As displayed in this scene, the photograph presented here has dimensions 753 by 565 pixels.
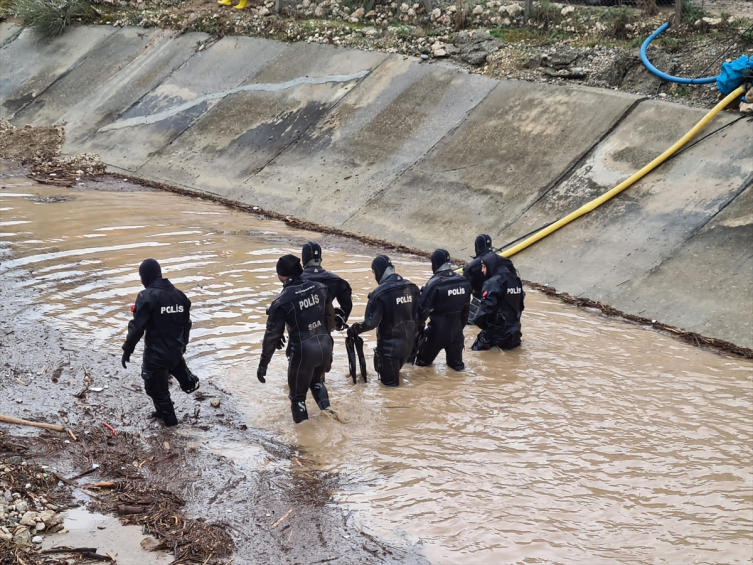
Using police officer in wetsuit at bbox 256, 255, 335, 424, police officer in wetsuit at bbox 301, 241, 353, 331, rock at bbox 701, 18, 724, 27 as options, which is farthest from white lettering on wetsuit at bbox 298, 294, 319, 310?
rock at bbox 701, 18, 724, 27

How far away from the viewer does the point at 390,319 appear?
889cm

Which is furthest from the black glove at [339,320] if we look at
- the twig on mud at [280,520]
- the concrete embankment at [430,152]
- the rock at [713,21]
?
the rock at [713,21]

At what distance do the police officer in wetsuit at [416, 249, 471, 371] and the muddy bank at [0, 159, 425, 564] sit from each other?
2.32m

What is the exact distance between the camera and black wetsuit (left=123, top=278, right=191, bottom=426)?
25.0 feet

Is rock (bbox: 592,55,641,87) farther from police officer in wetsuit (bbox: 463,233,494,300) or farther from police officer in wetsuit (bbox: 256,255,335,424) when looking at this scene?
police officer in wetsuit (bbox: 256,255,335,424)

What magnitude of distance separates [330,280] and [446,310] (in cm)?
135

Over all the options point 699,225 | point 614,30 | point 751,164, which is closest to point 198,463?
point 699,225

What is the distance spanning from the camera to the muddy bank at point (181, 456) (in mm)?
6184

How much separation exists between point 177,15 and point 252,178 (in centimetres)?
855

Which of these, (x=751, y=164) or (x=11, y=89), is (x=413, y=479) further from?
(x=11, y=89)

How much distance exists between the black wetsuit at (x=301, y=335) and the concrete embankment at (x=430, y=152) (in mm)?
5187

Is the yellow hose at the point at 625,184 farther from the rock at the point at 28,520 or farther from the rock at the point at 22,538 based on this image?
the rock at the point at 22,538

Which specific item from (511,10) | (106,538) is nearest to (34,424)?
(106,538)

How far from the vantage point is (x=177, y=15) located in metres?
23.2
